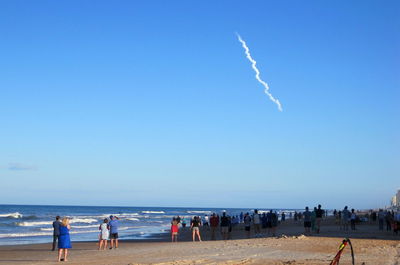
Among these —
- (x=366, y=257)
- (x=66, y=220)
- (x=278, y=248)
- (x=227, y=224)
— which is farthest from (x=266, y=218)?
(x=66, y=220)

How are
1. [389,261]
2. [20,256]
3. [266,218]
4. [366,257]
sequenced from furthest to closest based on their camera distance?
[266,218], [20,256], [366,257], [389,261]

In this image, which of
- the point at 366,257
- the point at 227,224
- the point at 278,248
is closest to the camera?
the point at 366,257

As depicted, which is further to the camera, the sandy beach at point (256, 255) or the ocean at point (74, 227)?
the ocean at point (74, 227)

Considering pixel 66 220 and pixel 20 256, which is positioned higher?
pixel 66 220

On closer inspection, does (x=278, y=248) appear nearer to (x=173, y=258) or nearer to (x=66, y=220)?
(x=173, y=258)

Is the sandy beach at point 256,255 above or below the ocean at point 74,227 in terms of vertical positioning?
above

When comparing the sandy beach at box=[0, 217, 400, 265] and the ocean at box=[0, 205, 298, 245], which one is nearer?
the sandy beach at box=[0, 217, 400, 265]

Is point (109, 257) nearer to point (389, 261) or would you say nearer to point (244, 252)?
point (244, 252)

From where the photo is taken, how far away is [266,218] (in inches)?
1149

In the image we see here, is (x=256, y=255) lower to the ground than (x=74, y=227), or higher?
higher

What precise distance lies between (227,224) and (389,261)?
40.9ft

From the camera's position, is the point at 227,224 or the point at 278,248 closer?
the point at 278,248

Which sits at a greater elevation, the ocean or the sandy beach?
the sandy beach

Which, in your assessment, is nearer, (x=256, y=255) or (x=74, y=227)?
(x=256, y=255)
